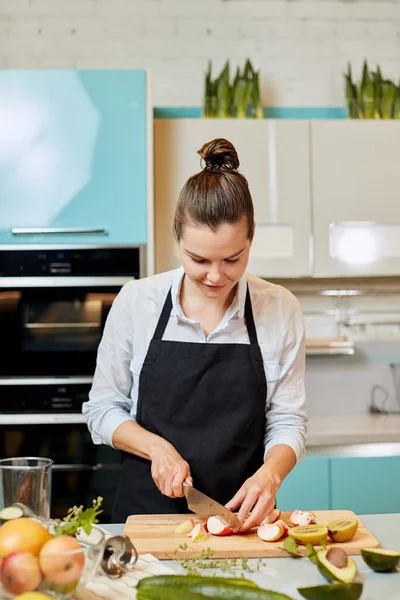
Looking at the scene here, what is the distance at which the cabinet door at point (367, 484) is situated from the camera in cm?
295

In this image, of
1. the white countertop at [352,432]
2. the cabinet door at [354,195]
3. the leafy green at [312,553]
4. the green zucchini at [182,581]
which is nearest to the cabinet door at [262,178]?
the cabinet door at [354,195]

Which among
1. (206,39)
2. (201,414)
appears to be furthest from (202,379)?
(206,39)

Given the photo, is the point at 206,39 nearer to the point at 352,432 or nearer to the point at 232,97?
the point at 232,97

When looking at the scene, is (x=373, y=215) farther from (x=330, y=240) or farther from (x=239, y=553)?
(x=239, y=553)

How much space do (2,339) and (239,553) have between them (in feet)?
5.80

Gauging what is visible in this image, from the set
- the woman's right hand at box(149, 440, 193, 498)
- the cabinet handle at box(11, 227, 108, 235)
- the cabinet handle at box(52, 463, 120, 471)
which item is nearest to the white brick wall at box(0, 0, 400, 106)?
the cabinet handle at box(11, 227, 108, 235)

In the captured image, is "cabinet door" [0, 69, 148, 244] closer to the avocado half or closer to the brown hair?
the brown hair

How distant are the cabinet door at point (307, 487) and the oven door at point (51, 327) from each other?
0.87 meters

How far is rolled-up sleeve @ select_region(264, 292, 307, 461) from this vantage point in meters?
1.79

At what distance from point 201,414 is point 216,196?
1.69ft

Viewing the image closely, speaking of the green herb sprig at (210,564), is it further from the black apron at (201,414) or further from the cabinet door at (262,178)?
the cabinet door at (262,178)

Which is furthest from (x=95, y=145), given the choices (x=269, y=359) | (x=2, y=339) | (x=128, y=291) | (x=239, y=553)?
(x=239, y=553)

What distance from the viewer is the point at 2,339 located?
9.70 ft

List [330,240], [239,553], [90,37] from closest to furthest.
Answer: [239,553] < [330,240] < [90,37]
